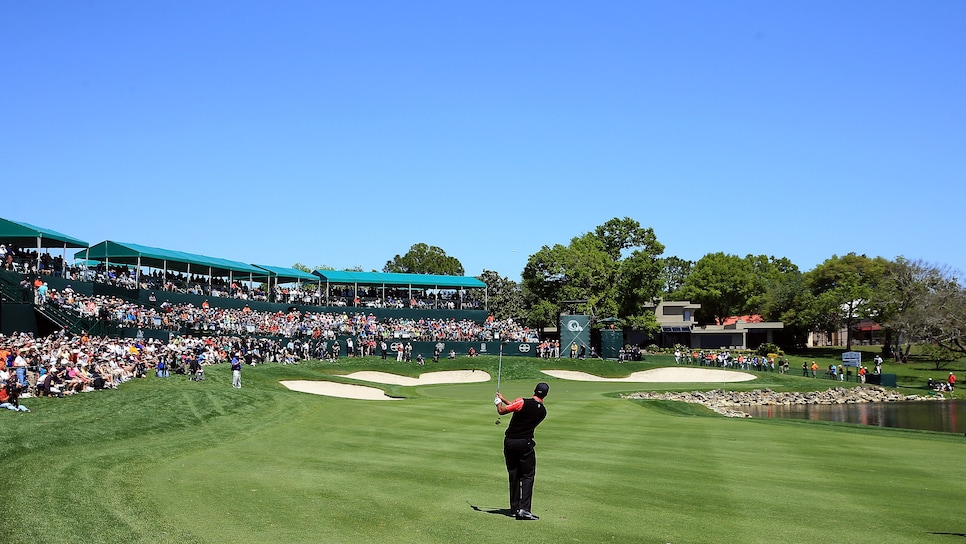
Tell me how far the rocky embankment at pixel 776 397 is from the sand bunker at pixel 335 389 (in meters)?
13.8

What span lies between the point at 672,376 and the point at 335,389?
32220mm

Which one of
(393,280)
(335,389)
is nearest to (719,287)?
(393,280)

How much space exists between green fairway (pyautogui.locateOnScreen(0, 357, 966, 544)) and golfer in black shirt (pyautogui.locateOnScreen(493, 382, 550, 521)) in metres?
0.33

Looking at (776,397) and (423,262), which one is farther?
(423,262)

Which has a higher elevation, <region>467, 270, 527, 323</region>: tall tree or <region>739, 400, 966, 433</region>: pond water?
<region>467, 270, 527, 323</region>: tall tree

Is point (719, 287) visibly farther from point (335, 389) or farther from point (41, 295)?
point (41, 295)

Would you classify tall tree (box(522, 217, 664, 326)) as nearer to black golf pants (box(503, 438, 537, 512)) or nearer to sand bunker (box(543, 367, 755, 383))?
sand bunker (box(543, 367, 755, 383))

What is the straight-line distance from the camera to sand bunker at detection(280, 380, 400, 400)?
41094 millimetres

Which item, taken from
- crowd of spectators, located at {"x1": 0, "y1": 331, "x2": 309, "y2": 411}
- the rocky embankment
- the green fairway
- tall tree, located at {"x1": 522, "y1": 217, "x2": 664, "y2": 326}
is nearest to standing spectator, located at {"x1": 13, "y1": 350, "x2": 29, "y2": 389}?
crowd of spectators, located at {"x1": 0, "y1": 331, "x2": 309, "y2": 411}

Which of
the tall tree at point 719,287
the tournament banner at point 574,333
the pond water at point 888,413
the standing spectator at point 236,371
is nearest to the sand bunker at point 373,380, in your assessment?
the standing spectator at point 236,371

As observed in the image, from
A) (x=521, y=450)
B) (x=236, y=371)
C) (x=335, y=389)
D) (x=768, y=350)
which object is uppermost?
(x=521, y=450)

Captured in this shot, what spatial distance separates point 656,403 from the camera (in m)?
38.0

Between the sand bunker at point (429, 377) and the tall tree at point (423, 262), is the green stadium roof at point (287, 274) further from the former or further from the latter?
the tall tree at point (423, 262)

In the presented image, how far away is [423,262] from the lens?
5684 inches
